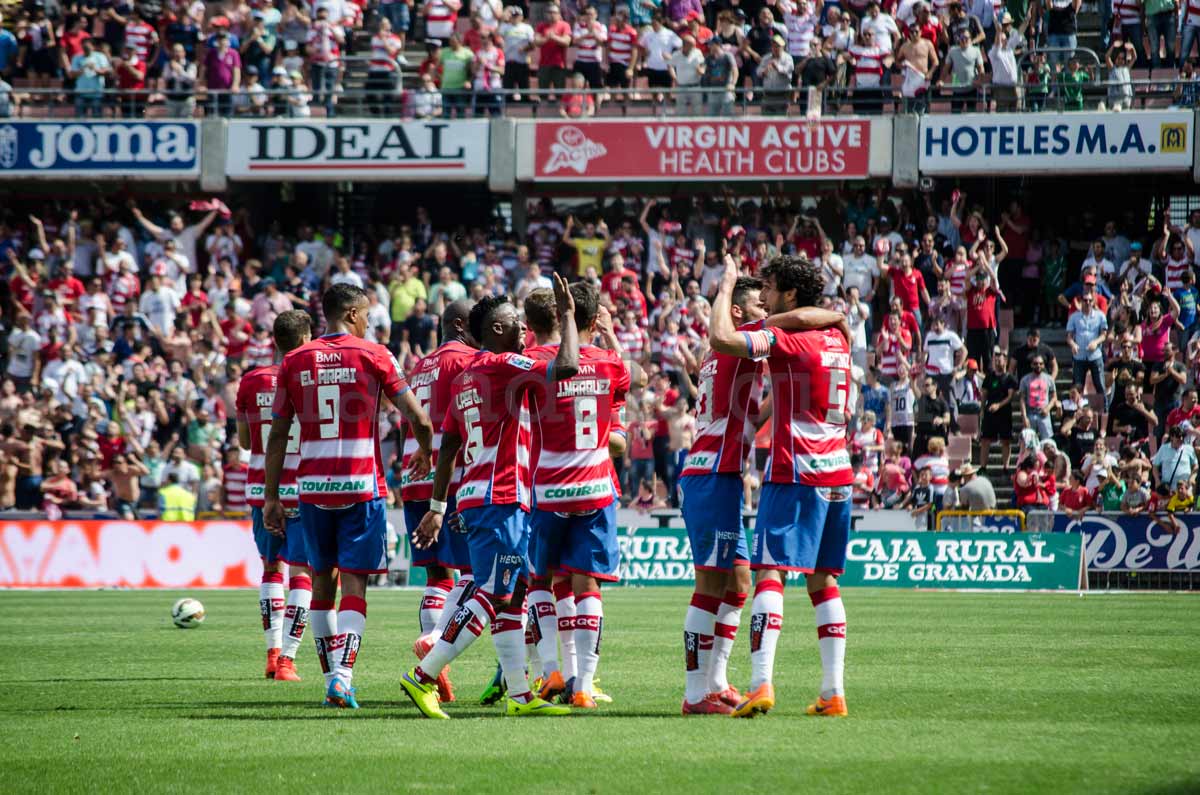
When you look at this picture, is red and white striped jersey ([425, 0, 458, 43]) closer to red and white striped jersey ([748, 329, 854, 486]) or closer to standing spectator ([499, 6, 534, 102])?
standing spectator ([499, 6, 534, 102])

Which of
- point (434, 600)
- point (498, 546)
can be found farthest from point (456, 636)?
point (434, 600)

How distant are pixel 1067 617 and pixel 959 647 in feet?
14.1

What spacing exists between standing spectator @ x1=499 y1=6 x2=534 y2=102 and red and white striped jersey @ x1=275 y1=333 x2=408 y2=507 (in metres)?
23.2

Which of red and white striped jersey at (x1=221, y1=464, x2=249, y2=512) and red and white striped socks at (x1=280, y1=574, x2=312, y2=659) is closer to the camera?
red and white striped socks at (x1=280, y1=574, x2=312, y2=659)

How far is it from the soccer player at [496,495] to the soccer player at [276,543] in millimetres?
2458

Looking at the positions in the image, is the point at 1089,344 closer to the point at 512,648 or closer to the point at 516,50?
the point at 516,50

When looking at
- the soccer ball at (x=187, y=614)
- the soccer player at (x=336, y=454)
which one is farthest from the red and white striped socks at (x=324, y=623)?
the soccer ball at (x=187, y=614)

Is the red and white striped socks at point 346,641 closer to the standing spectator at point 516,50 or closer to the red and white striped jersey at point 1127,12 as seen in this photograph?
the standing spectator at point 516,50

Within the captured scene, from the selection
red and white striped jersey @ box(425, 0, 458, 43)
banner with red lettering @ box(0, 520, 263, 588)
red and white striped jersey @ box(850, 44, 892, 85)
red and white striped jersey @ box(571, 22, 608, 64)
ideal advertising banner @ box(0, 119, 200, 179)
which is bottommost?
banner with red lettering @ box(0, 520, 263, 588)

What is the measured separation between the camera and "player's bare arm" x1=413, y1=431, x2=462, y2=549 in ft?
30.5

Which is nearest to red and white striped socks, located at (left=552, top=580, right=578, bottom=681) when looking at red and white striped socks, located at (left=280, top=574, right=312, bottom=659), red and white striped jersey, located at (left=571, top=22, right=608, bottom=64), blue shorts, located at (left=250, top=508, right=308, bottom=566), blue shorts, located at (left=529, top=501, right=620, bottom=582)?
blue shorts, located at (left=529, top=501, right=620, bottom=582)

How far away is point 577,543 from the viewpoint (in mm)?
9500

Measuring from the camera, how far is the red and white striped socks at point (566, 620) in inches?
377

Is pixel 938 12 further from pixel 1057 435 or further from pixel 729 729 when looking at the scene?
pixel 729 729
